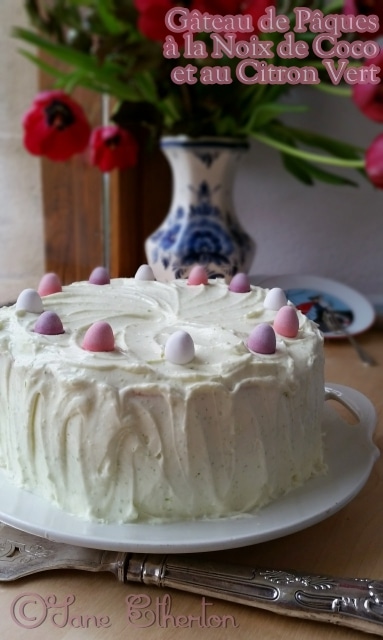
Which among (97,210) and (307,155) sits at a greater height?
(307,155)

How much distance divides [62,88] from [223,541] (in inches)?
40.4

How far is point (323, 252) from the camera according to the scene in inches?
56.2

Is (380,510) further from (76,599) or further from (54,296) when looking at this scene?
(54,296)

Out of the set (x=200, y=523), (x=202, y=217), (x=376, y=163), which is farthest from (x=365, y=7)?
(x=200, y=523)

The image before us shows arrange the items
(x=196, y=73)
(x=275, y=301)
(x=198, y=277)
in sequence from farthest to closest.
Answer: (x=196, y=73) < (x=198, y=277) < (x=275, y=301)

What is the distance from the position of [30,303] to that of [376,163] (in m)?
0.66

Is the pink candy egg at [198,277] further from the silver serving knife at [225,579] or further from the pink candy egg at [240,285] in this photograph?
the silver serving knife at [225,579]

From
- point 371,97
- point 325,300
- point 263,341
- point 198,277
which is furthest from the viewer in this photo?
point 325,300

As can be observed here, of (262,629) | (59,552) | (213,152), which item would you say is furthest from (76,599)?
(213,152)

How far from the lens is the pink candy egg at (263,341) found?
59 cm

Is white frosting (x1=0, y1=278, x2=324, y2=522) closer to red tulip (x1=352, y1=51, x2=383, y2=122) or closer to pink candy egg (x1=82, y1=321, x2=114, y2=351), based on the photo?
pink candy egg (x1=82, y1=321, x2=114, y2=351)

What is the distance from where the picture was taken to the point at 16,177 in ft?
4.79

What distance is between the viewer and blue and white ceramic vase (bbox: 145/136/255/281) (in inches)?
44.6

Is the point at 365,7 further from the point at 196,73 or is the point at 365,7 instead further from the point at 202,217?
the point at 202,217
